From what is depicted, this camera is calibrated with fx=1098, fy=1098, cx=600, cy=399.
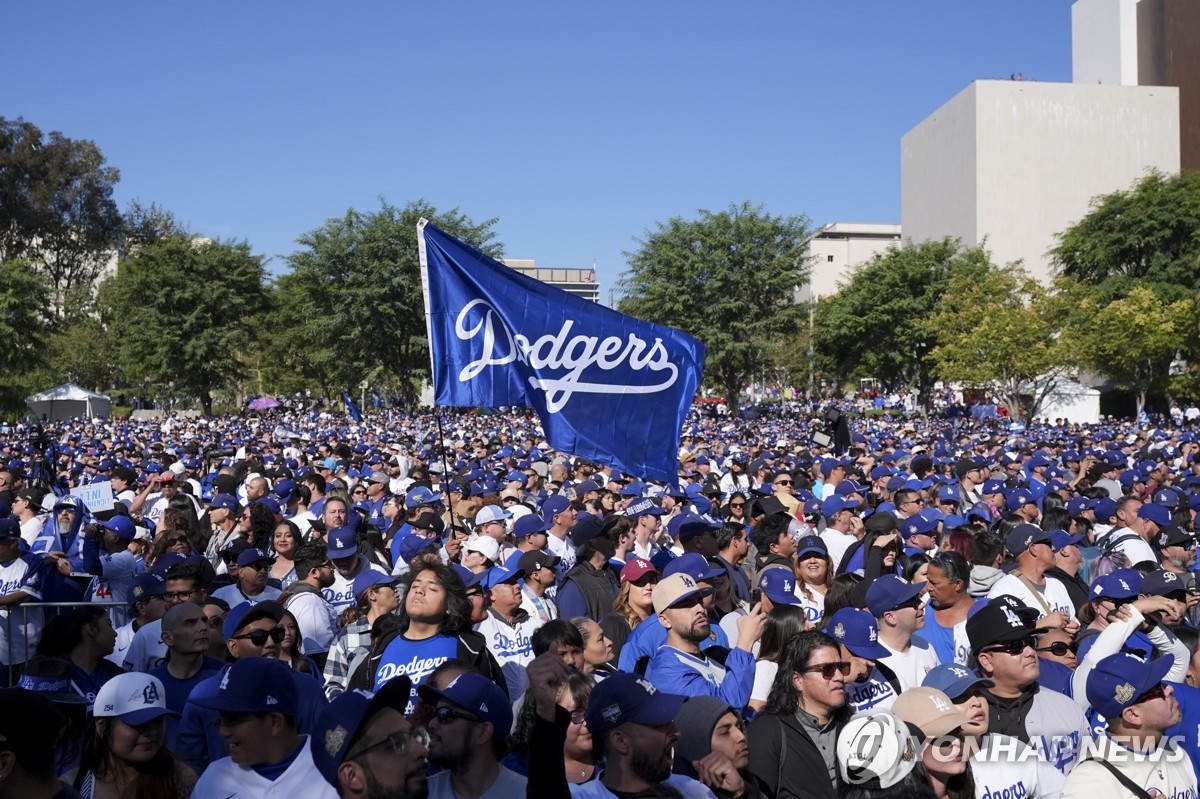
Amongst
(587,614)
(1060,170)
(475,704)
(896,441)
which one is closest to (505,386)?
(587,614)

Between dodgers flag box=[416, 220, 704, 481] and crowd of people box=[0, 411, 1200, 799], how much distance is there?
0.77m

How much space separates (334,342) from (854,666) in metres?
51.3

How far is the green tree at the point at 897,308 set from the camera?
2313 inches

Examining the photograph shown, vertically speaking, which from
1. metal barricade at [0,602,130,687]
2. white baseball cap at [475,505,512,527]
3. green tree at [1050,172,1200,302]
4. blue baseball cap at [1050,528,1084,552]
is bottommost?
metal barricade at [0,602,130,687]

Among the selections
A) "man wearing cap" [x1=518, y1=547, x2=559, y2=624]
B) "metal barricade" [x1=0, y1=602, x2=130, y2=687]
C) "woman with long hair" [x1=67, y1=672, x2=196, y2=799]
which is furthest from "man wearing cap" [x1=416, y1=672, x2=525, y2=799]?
"metal barricade" [x1=0, y1=602, x2=130, y2=687]

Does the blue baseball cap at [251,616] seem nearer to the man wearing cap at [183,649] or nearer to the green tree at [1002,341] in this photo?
the man wearing cap at [183,649]

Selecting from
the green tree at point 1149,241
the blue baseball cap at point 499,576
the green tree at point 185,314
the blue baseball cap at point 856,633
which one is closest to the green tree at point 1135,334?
the green tree at point 1149,241

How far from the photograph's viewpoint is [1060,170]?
73000mm

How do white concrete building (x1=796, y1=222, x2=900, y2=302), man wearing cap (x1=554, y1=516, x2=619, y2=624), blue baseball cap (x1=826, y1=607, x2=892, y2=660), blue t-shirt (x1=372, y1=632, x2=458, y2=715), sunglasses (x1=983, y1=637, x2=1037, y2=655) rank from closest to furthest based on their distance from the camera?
1. sunglasses (x1=983, y1=637, x2=1037, y2=655)
2. blue baseball cap (x1=826, y1=607, x2=892, y2=660)
3. blue t-shirt (x1=372, y1=632, x2=458, y2=715)
4. man wearing cap (x1=554, y1=516, x2=619, y2=624)
5. white concrete building (x1=796, y1=222, x2=900, y2=302)

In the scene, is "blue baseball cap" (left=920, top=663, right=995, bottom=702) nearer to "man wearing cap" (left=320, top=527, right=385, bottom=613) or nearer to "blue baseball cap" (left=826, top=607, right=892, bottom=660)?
"blue baseball cap" (left=826, top=607, right=892, bottom=660)

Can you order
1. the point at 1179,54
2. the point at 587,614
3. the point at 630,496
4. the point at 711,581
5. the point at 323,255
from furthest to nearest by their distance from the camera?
1. the point at 1179,54
2. the point at 323,255
3. the point at 630,496
4. the point at 587,614
5. the point at 711,581

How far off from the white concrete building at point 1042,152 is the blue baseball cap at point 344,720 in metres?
73.3

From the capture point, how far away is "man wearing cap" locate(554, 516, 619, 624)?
7410mm

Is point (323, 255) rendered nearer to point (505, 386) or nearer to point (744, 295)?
point (744, 295)
